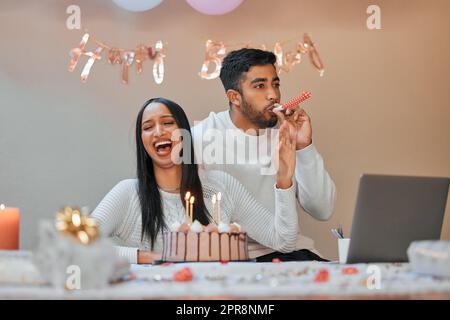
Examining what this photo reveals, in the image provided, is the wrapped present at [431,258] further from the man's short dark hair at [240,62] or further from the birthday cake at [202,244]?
the man's short dark hair at [240,62]

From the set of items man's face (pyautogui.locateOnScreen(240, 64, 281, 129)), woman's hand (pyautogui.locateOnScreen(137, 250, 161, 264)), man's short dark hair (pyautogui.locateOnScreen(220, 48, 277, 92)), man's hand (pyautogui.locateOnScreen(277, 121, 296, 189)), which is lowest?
woman's hand (pyautogui.locateOnScreen(137, 250, 161, 264))

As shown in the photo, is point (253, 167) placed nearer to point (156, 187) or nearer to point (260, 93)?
point (260, 93)

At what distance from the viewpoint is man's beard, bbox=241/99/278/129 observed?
2.82 meters

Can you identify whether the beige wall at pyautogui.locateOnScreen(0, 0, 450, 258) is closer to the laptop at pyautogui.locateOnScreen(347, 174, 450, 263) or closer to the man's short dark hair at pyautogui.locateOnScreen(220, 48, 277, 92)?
the man's short dark hair at pyautogui.locateOnScreen(220, 48, 277, 92)

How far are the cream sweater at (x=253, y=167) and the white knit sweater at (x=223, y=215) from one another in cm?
Result: 25

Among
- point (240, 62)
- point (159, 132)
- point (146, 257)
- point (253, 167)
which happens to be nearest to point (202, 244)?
point (146, 257)

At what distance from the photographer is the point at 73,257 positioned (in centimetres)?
98

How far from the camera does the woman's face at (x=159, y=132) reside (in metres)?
2.46

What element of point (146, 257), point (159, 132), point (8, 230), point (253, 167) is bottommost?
point (146, 257)

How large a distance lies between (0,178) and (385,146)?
162cm

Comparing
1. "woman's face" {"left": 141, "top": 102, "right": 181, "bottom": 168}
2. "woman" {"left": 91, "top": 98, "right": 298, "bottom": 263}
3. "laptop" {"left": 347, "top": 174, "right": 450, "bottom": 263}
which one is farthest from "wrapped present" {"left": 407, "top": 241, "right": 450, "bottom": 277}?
"woman's face" {"left": 141, "top": 102, "right": 181, "bottom": 168}

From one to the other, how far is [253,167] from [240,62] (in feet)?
1.44

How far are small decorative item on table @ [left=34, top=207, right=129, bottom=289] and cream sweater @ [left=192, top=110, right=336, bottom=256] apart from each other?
65.6 inches

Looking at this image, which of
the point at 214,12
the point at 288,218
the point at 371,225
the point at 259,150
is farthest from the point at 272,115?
the point at 371,225
